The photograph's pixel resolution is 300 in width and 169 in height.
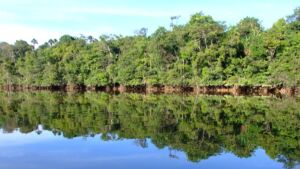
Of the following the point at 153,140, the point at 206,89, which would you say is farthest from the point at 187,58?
the point at 153,140

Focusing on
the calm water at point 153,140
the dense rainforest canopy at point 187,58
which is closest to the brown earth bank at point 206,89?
the dense rainforest canopy at point 187,58

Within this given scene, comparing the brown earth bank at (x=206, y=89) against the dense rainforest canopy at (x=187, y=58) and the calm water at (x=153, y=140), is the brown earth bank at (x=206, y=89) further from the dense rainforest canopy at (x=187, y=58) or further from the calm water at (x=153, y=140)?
the calm water at (x=153, y=140)

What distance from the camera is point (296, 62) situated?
4991cm

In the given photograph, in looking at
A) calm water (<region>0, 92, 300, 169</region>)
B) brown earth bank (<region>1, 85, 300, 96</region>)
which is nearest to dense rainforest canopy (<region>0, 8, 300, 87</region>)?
brown earth bank (<region>1, 85, 300, 96</region>)

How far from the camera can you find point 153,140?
19.0m

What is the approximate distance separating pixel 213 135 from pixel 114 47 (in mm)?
57082

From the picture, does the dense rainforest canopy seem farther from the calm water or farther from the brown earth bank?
the calm water

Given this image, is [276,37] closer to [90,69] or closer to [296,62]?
[296,62]

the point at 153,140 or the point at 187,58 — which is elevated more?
the point at 187,58

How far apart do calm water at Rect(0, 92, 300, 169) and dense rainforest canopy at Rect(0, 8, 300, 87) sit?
2491cm

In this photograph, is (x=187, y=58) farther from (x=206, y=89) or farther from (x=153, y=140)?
(x=153, y=140)

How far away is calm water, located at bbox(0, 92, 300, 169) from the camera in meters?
14.8

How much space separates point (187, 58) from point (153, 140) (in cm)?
4147

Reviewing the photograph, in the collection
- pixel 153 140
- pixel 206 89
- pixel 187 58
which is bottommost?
pixel 153 140
